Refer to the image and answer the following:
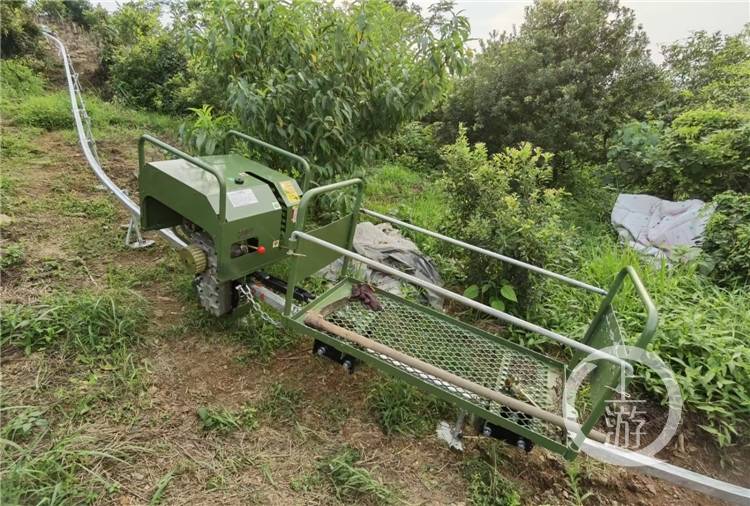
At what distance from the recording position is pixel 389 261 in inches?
143

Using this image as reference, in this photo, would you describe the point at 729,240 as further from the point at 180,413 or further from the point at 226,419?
the point at 180,413

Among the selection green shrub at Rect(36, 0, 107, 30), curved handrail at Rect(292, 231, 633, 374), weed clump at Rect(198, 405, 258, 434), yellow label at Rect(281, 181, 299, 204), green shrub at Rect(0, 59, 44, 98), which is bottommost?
weed clump at Rect(198, 405, 258, 434)

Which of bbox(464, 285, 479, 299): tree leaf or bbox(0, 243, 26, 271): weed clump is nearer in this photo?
bbox(0, 243, 26, 271): weed clump

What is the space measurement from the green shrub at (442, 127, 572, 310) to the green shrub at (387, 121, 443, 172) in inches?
185

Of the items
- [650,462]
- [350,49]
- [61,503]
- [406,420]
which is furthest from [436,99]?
[61,503]

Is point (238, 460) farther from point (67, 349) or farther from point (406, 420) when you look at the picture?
point (67, 349)

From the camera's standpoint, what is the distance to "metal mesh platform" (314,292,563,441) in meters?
2.11

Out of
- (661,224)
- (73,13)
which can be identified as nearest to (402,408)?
(661,224)

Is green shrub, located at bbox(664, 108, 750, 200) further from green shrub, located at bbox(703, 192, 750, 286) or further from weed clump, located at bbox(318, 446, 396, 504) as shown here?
weed clump, located at bbox(318, 446, 396, 504)

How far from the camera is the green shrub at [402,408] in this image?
238 cm

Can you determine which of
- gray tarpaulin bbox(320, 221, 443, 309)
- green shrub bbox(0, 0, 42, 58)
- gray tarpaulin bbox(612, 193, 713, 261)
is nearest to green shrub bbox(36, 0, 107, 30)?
green shrub bbox(0, 0, 42, 58)

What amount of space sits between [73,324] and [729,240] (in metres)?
5.65

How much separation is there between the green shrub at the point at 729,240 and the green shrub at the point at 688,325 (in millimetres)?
209

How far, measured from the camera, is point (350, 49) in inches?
130
